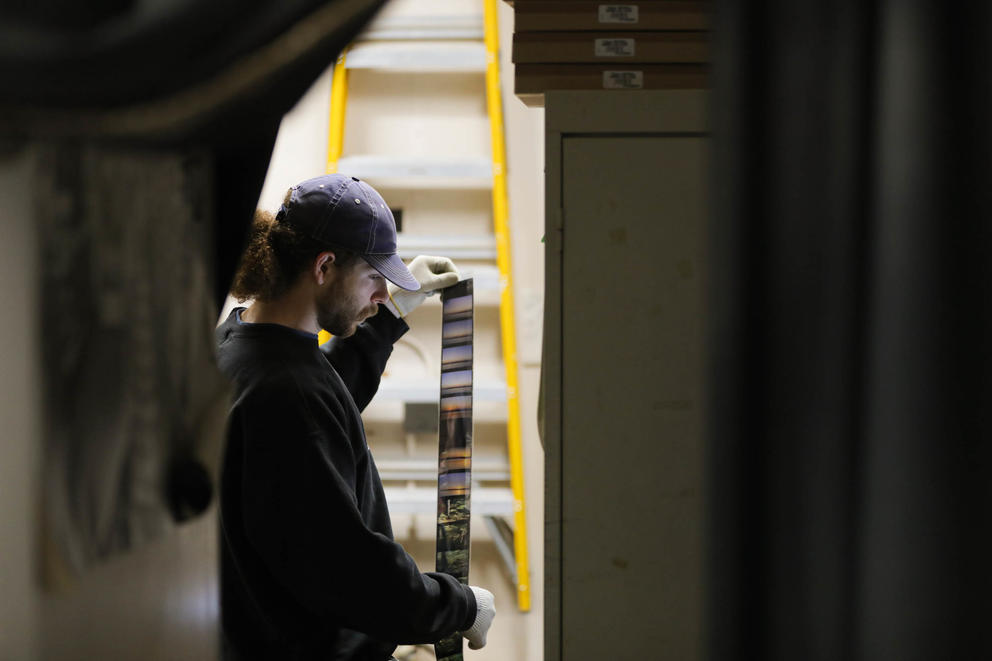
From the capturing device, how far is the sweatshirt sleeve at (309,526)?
1.13 meters

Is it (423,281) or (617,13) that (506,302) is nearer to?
(423,281)

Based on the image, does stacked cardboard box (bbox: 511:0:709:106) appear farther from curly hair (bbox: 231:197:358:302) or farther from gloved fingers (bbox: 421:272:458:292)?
gloved fingers (bbox: 421:272:458:292)

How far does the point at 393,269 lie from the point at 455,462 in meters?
0.41

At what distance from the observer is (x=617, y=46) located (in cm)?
112

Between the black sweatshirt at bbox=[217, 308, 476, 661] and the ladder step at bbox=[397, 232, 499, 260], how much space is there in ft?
2.54

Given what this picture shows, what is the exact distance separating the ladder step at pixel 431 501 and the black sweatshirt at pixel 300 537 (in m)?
0.71

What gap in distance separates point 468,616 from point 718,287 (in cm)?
81

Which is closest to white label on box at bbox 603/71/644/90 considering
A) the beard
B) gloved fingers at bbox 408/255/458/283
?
the beard

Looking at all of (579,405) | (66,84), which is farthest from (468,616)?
(66,84)

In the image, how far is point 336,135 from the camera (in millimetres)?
2080

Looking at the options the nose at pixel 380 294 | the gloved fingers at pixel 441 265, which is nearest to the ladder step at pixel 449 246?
the gloved fingers at pixel 441 265

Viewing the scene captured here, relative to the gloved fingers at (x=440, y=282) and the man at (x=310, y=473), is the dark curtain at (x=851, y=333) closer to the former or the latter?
the man at (x=310, y=473)

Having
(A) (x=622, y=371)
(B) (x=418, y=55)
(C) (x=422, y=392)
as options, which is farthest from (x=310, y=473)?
(B) (x=418, y=55)

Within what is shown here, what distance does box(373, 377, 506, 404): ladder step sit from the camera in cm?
202
